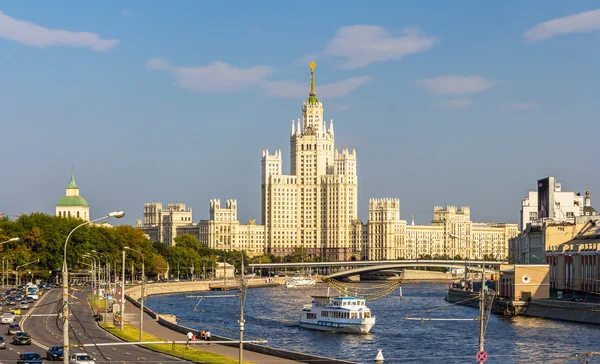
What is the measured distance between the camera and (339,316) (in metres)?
114

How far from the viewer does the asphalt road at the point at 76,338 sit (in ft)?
220

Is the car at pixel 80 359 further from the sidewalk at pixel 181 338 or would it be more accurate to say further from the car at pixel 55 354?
the sidewalk at pixel 181 338

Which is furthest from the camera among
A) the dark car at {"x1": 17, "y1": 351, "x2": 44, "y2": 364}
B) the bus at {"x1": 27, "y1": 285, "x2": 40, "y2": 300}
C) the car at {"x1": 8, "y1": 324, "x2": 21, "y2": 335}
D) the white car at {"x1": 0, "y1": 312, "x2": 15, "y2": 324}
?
the bus at {"x1": 27, "y1": 285, "x2": 40, "y2": 300}

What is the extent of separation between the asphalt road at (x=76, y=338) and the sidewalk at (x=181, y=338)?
3946 millimetres

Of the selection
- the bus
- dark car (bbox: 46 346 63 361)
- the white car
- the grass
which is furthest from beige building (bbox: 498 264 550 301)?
dark car (bbox: 46 346 63 361)

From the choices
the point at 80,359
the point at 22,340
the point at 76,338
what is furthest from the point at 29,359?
the point at 22,340

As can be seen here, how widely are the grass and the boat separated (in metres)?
28.9

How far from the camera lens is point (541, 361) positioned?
80688 millimetres

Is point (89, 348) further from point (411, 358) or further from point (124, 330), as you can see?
point (411, 358)

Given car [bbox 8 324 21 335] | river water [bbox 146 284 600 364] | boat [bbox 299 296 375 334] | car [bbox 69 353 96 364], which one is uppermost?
car [bbox 69 353 96 364]

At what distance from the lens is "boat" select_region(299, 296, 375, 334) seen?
368ft

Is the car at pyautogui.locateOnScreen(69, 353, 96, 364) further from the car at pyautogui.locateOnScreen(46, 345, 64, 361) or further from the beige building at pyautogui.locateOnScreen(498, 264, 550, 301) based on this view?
the beige building at pyautogui.locateOnScreen(498, 264, 550, 301)

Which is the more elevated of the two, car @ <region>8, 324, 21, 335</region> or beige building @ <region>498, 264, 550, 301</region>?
beige building @ <region>498, 264, 550, 301</region>

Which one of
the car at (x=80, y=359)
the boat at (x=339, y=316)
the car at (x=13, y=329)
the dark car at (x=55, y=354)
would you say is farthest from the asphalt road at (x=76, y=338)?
the boat at (x=339, y=316)
